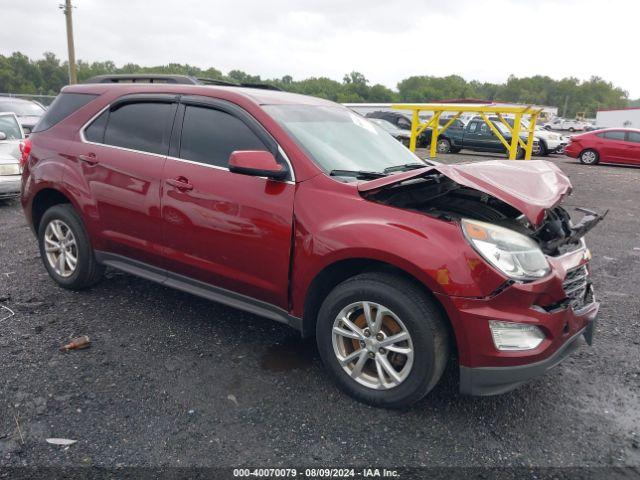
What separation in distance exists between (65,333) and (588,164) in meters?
19.2

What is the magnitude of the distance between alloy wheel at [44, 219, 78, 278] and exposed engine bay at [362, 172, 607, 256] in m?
2.80

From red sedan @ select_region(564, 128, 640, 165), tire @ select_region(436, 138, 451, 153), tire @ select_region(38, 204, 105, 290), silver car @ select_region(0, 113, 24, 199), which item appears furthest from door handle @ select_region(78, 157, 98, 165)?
red sedan @ select_region(564, 128, 640, 165)

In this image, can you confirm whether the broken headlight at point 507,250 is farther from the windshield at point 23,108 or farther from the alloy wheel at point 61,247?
the windshield at point 23,108

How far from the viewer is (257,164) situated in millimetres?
2990

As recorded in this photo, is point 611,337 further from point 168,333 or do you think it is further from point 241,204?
point 168,333

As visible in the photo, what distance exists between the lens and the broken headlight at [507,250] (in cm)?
254

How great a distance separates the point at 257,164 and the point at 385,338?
1255 millimetres

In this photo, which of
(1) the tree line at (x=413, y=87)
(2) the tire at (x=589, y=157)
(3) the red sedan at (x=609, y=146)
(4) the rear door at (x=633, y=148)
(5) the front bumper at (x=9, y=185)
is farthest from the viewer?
(1) the tree line at (x=413, y=87)

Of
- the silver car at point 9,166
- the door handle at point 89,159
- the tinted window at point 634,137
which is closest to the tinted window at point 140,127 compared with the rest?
the door handle at point 89,159

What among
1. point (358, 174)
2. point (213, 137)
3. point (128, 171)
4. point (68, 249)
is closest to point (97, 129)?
point (128, 171)

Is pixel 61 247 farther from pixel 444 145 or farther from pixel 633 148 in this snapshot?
pixel 633 148

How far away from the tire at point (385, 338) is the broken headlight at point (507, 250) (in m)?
0.39

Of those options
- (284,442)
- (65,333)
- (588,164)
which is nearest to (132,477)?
(284,442)

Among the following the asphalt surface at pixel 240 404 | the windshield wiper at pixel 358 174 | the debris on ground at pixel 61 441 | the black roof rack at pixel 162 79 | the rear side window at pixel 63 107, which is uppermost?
the black roof rack at pixel 162 79
